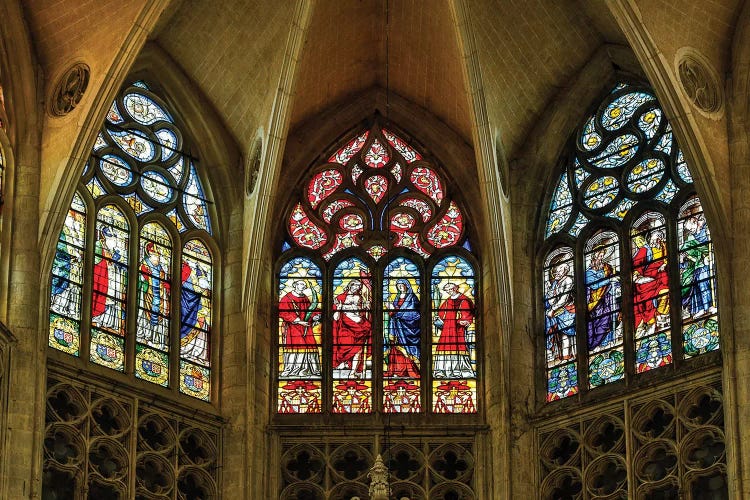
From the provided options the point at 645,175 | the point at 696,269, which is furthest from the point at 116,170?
the point at 696,269

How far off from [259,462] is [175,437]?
1.07m

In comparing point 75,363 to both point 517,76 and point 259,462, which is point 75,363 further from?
point 517,76

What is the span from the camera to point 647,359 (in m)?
25.3

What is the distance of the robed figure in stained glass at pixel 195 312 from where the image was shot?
85.9 ft

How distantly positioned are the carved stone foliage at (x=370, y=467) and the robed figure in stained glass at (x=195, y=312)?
1.51 metres

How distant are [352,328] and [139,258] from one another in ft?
9.15

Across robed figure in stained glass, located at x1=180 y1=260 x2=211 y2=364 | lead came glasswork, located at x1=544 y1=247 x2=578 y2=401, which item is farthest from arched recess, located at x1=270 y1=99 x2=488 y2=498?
lead came glasswork, located at x1=544 y1=247 x2=578 y2=401

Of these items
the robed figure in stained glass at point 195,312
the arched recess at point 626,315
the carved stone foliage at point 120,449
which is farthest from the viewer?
the robed figure in stained glass at point 195,312

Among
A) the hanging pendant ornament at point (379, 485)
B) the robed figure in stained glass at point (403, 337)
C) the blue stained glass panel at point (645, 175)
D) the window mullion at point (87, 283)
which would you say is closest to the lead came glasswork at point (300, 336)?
the robed figure in stained glass at point (403, 337)

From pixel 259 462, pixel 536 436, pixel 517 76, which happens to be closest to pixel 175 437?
pixel 259 462

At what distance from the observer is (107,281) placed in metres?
25.6

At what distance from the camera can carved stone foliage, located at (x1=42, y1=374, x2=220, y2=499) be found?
24109 millimetres

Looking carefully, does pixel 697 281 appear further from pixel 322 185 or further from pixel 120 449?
pixel 120 449

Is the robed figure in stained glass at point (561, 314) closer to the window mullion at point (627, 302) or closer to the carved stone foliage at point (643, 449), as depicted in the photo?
the window mullion at point (627, 302)
